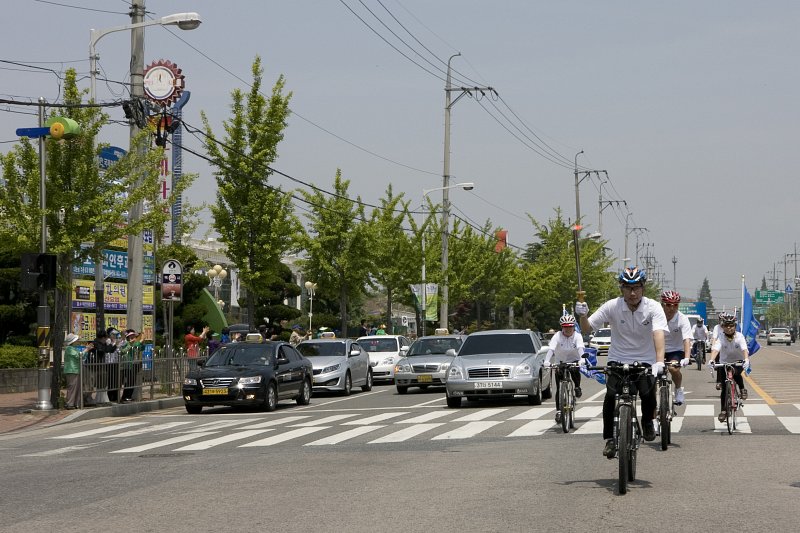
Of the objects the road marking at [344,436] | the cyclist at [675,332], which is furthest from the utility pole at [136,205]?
the cyclist at [675,332]

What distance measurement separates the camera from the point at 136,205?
85.4ft

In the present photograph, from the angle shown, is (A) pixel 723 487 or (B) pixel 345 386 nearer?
Answer: (A) pixel 723 487

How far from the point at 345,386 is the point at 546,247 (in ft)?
208

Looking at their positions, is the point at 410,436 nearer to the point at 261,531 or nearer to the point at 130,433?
the point at 130,433

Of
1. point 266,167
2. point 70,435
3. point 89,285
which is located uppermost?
point 266,167

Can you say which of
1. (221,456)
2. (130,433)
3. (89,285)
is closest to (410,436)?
(221,456)

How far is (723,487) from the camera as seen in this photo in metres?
10.8

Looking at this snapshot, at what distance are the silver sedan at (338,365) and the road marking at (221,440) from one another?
10.7m

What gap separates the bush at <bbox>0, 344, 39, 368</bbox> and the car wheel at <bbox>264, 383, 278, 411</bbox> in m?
9.38

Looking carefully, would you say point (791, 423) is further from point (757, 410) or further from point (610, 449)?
point (610, 449)

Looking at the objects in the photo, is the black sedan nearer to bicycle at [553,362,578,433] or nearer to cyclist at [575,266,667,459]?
bicycle at [553,362,578,433]

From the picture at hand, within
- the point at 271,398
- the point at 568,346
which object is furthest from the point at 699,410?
the point at 271,398

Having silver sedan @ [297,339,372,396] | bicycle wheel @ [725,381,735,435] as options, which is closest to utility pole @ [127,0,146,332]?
silver sedan @ [297,339,372,396]

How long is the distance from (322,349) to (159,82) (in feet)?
26.2
